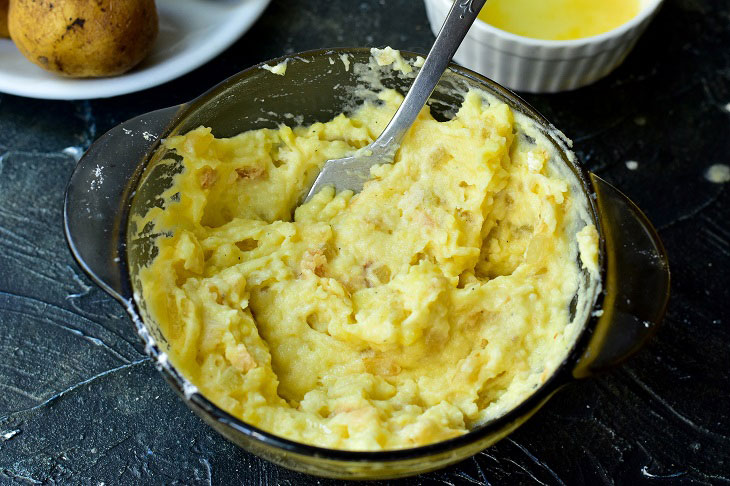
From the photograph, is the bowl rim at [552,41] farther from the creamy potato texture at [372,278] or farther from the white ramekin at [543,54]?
the creamy potato texture at [372,278]

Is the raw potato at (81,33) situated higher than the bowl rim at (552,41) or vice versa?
the bowl rim at (552,41)

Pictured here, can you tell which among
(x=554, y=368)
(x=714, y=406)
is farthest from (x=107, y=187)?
(x=714, y=406)

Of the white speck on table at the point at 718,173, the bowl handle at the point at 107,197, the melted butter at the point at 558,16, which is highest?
the melted butter at the point at 558,16

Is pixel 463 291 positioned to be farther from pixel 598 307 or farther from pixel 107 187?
Result: pixel 107 187

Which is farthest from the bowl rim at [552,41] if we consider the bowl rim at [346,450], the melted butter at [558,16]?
the bowl rim at [346,450]

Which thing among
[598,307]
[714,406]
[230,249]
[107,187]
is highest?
[598,307]

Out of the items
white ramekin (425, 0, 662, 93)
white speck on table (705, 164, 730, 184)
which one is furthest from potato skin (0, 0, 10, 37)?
white speck on table (705, 164, 730, 184)

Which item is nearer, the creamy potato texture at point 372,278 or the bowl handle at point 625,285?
the bowl handle at point 625,285
